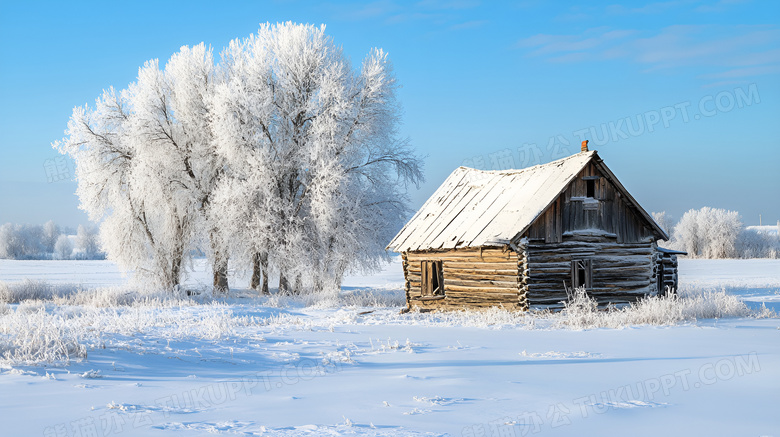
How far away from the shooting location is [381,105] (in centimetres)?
2862

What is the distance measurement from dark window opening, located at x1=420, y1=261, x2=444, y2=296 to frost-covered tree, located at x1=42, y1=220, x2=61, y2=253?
105m

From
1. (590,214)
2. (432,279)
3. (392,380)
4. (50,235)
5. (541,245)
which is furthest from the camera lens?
(50,235)

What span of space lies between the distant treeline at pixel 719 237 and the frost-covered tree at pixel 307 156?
5498cm

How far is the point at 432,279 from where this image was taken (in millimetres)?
21625

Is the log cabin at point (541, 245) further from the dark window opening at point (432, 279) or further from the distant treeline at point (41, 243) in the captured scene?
the distant treeline at point (41, 243)

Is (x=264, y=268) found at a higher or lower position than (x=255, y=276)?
higher

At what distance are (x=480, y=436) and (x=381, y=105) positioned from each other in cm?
2411

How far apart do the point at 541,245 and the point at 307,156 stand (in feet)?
40.5

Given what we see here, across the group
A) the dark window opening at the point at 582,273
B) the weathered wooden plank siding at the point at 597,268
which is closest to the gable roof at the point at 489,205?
the weathered wooden plank siding at the point at 597,268

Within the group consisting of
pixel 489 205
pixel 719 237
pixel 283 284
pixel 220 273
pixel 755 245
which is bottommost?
pixel 283 284

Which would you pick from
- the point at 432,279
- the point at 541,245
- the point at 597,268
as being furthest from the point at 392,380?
the point at 432,279

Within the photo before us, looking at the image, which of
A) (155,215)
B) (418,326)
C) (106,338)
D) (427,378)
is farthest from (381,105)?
(427,378)

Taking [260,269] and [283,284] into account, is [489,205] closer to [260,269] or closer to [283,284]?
[283,284]

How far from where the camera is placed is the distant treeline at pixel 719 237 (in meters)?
70.9
